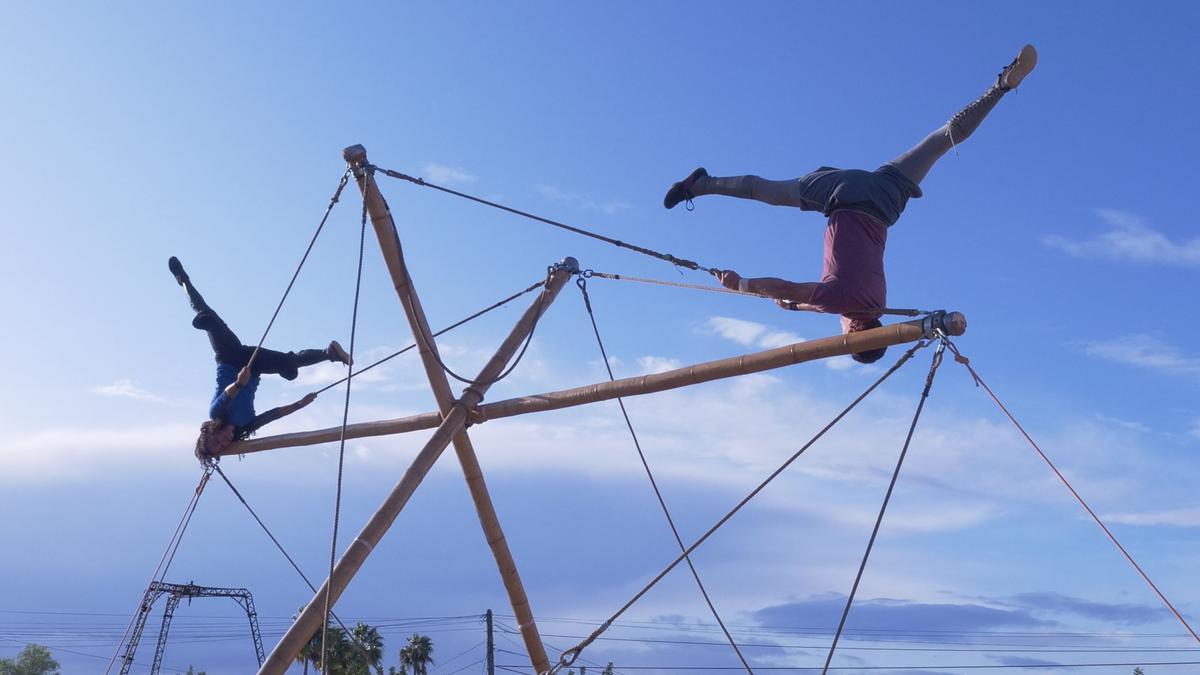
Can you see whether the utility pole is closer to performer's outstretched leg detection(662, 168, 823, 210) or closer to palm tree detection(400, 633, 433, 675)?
palm tree detection(400, 633, 433, 675)

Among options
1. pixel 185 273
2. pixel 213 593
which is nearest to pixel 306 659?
pixel 213 593

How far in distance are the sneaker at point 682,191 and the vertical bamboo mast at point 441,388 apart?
3.05 metres

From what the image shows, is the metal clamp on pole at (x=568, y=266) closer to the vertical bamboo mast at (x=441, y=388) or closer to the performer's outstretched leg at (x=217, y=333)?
the vertical bamboo mast at (x=441, y=388)

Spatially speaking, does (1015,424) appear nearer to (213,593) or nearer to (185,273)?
(185,273)

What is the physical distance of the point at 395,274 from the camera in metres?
11.1

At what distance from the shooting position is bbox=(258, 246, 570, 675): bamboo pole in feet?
32.9

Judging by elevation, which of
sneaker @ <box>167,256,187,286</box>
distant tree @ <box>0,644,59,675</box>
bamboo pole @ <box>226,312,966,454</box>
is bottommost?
bamboo pole @ <box>226,312,966,454</box>

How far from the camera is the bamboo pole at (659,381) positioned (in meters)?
7.63

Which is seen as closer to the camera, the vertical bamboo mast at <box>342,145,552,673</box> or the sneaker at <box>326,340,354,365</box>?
the vertical bamboo mast at <box>342,145,552,673</box>

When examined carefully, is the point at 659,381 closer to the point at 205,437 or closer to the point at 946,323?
the point at 946,323

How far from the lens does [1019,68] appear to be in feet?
24.9

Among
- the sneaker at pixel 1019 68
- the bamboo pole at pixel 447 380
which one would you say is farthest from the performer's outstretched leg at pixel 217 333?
the sneaker at pixel 1019 68

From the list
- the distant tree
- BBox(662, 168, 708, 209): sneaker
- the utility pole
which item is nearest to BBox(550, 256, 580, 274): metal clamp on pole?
BBox(662, 168, 708, 209): sneaker

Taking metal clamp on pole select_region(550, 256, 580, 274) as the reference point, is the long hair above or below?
below
